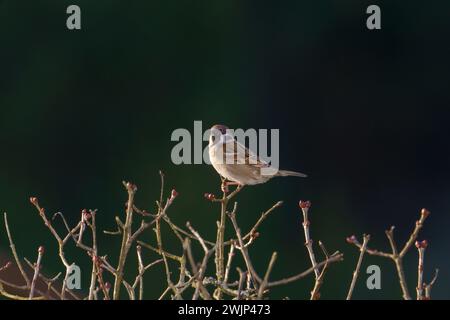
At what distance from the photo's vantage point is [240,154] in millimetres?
3143

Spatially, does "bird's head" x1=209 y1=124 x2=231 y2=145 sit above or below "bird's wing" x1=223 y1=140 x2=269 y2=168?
above

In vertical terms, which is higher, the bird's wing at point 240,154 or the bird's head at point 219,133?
the bird's head at point 219,133

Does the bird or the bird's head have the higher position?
the bird's head

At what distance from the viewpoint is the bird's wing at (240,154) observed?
3109 mm

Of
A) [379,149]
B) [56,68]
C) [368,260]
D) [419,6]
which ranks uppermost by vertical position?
[419,6]

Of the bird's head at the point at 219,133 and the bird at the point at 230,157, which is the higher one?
the bird's head at the point at 219,133

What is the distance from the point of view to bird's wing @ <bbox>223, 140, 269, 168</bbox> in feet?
10.2

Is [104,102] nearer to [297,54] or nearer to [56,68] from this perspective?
[56,68]

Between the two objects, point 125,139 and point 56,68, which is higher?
point 56,68
